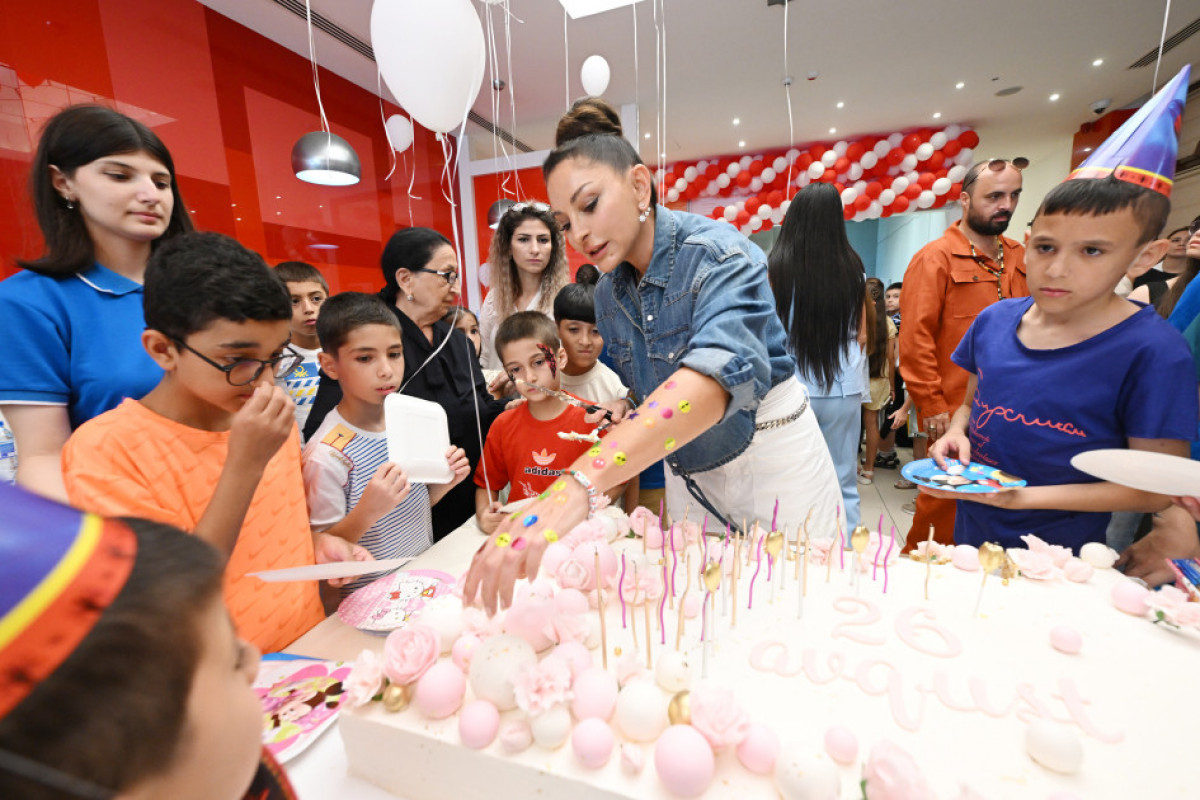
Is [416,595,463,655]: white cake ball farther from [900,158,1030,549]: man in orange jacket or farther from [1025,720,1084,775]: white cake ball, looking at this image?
[900,158,1030,549]: man in orange jacket

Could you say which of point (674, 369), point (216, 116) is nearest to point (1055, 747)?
point (674, 369)

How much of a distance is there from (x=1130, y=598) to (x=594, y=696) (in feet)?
3.01

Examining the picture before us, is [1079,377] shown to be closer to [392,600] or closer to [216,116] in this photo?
[392,600]

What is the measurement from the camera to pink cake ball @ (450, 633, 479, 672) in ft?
2.43

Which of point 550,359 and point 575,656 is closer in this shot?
point 575,656

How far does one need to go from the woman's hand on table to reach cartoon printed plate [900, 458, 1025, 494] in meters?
0.73

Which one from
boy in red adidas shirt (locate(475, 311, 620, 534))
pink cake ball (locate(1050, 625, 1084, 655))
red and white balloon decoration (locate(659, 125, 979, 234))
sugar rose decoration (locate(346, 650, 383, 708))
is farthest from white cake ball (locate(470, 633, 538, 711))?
red and white balloon decoration (locate(659, 125, 979, 234))

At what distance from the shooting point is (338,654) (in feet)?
2.91

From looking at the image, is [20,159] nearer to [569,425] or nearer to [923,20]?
[569,425]

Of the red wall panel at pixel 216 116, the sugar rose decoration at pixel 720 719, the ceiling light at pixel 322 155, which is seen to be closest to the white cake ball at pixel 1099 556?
the sugar rose decoration at pixel 720 719

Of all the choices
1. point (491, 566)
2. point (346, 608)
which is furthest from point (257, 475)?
point (491, 566)

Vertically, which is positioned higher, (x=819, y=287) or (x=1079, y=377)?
(x=819, y=287)

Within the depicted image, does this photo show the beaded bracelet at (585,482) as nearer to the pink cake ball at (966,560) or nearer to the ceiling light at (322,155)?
the pink cake ball at (966,560)

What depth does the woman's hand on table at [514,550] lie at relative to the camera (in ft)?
2.19
